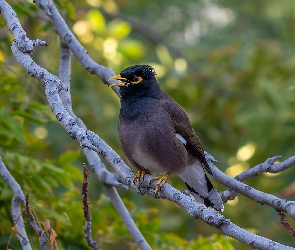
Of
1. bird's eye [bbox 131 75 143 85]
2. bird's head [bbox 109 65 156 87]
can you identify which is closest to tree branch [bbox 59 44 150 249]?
bird's head [bbox 109 65 156 87]

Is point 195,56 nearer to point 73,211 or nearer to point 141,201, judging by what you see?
point 141,201

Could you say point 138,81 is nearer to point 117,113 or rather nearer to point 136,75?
point 136,75

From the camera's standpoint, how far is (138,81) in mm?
5664

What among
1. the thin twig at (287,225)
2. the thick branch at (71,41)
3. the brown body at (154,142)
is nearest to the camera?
the thin twig at (287,225)

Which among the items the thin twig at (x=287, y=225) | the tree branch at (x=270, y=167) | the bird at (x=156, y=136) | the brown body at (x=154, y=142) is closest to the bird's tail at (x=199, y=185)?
the bird at (x=156, y=136)

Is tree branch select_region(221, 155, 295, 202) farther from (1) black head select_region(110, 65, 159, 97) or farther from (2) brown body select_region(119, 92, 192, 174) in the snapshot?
(1) black head select_region(110, 65, 159, 97)

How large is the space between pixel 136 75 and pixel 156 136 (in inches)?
24.7

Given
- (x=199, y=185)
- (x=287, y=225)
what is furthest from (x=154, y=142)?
(x=287, y=225)

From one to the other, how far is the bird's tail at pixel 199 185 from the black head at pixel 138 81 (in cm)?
78

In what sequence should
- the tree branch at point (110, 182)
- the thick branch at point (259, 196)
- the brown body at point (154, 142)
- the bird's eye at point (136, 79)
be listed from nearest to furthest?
the thick branch at point (259, 196), the tree branch at point (110, 182), the brown body at point (154, 142), the bird's eye at point (136, 79)

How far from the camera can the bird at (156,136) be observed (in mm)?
5266

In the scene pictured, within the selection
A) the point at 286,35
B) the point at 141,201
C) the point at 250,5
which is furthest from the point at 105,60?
the point at 250,5

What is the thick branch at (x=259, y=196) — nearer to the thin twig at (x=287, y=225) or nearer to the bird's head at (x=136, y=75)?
the thin twig at (x=287, y=225)

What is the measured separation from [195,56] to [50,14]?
6.68m
